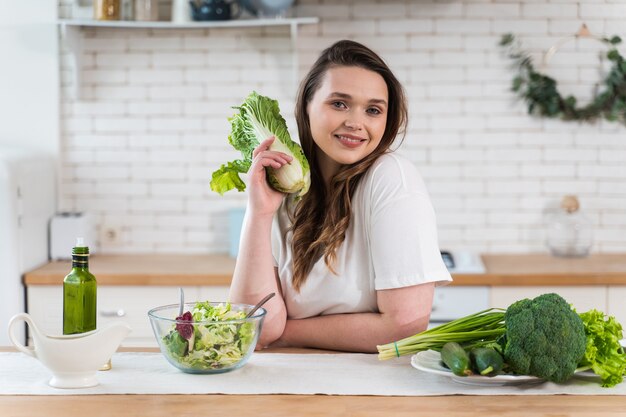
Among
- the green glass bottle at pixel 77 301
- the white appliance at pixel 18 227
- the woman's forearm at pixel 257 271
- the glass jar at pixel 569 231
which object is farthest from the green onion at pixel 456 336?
the glass jar at pixel 569 231

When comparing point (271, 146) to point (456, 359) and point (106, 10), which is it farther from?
point (106, 10)

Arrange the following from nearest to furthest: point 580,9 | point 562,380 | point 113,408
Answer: point 113,408, point 562,380, point 580,9

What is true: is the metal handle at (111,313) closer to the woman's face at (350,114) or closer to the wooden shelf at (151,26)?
the wooden shelf at (151,26)

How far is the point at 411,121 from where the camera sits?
15.0 feet

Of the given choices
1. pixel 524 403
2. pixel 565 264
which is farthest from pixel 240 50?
pixel 524 403

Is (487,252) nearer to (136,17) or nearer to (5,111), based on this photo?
(136,17)

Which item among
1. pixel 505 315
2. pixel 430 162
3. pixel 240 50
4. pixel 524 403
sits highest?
pixel 240 50

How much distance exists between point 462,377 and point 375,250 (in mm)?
564

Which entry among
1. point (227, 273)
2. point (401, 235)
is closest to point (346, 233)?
point (401, 235)

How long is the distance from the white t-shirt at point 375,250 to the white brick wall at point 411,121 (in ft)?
6.78

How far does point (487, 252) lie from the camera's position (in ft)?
15.2

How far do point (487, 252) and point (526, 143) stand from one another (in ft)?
2.01

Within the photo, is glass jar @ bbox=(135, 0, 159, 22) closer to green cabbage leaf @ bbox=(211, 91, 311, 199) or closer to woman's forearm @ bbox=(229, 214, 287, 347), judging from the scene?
green cabbage leaf @ bbox=(211, 91, 311, 199)

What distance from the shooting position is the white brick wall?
4.54m
